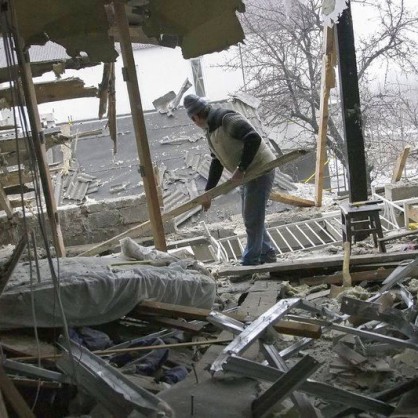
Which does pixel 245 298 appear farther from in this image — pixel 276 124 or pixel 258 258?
pixel 276 124

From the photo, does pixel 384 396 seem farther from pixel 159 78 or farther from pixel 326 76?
pixel 159 78

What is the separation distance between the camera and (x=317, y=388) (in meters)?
2.50

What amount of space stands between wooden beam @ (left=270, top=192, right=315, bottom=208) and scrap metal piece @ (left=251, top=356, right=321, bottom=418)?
712 centimetres

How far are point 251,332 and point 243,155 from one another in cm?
263

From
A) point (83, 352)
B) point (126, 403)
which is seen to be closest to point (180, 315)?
point (83, 352)

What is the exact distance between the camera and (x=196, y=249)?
745 cm

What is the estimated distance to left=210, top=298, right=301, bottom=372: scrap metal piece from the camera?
262 centimetres

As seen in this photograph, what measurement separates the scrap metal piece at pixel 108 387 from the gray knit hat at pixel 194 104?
2967mm

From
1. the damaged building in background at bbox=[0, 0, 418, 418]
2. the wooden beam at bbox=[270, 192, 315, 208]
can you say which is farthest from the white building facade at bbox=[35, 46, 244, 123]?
the damaged building in background at bbox=[0, 0, 418, 418]

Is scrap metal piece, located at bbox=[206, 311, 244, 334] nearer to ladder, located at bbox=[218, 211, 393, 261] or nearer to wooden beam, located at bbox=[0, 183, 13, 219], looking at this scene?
ladder, located at bbox=[218, 211, 393, 261]

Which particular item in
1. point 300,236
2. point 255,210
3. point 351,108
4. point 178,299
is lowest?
point 300,236

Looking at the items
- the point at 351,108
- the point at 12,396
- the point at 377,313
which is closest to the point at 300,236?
the point at 351,108

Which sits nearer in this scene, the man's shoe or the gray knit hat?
the gray knit hat

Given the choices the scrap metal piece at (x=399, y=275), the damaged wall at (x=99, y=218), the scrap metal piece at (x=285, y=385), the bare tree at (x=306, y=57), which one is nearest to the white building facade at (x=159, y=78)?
the bare tree at (x=306, y=57)
